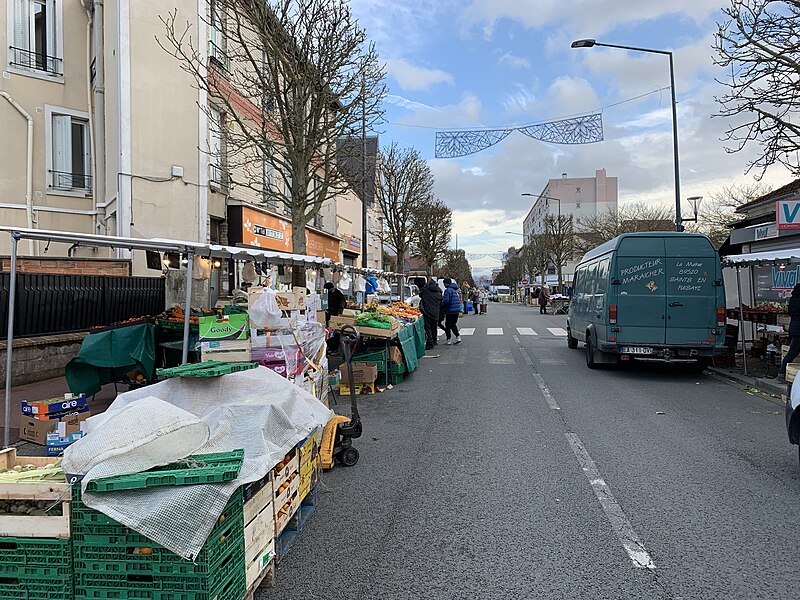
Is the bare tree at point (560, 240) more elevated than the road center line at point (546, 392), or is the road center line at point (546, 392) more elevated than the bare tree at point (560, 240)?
the bare tree at point (560, 240)

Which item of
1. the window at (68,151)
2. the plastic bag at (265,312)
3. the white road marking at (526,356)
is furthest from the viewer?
the window at (68,151)

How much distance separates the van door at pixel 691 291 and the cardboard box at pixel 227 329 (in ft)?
26.7

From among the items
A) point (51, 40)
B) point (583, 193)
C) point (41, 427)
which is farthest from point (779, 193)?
point (583, 193)

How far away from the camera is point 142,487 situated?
2.87m

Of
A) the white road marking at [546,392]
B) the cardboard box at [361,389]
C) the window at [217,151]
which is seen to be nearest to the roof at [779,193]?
the white road marking at [546,392]

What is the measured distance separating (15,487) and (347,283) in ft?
36.5

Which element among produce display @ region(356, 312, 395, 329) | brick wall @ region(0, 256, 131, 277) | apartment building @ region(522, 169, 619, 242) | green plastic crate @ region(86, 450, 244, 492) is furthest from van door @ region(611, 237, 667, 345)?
apartment building @ region(522, 169, 619, 242)

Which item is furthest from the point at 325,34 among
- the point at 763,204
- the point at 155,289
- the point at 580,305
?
the point at 763,204

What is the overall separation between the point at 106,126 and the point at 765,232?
759 inches

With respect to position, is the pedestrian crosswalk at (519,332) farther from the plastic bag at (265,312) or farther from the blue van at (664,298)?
the plastic bag at (265,312)

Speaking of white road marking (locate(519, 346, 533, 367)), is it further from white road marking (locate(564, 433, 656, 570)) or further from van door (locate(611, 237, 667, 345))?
white road marking (locate(564, 433, 656, 570))

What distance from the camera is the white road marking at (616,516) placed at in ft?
13.0

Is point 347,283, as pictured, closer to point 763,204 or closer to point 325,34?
point 325,34

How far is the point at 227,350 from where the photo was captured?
22.7 feet
